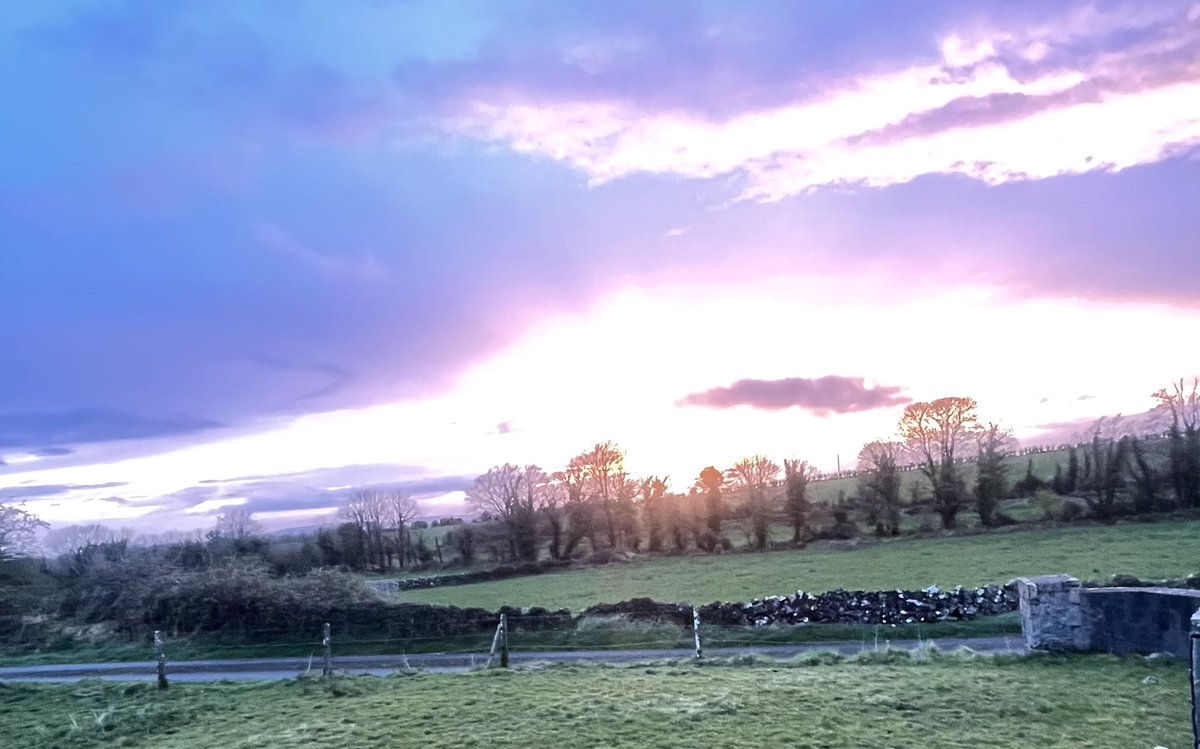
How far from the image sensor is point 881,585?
1150 inches

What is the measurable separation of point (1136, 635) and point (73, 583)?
148 feet

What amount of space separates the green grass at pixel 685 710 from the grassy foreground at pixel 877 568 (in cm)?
1462

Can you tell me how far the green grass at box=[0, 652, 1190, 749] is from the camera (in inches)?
383

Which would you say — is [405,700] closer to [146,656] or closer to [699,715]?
[699,715]

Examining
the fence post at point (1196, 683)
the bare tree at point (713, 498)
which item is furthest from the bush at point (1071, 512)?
the fence post at point (1196, 683)

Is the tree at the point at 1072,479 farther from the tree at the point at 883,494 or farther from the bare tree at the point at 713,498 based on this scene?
the bare tree at the point at 713,498

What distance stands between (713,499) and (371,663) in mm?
37134

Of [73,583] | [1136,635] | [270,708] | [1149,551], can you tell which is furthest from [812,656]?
[73,583]

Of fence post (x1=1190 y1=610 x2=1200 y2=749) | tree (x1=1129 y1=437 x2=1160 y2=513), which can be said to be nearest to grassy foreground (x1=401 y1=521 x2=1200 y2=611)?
tree (x1=1129 y1=437 x2=1160 y2=513)

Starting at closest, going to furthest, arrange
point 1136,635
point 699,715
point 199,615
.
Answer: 1. point 699,715
2. point 1136,635
3. point 199,615

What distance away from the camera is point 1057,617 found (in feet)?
47.3

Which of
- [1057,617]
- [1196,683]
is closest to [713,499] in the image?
[1057,617]

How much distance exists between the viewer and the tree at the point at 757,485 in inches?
2026

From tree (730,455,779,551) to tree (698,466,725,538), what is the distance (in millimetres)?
2057
